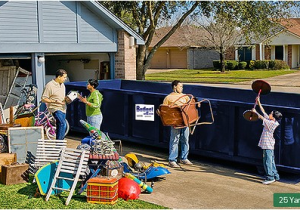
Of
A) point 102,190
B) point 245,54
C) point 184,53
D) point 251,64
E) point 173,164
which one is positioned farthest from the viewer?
point 184,53

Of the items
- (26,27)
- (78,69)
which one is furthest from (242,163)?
(78,69)

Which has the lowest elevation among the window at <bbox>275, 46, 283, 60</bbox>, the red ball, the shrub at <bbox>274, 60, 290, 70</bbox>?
the red ball

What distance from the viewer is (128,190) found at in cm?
737


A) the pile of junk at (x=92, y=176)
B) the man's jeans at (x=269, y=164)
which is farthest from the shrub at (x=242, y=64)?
the pile of junk at (x=92, y=176)

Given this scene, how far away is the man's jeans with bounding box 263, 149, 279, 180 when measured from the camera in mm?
8391

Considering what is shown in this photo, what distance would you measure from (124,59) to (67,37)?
1998mm

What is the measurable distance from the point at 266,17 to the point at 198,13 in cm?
349

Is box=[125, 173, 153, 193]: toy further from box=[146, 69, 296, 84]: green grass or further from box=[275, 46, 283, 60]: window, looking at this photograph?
box=[275, 46, 283, 60]: window

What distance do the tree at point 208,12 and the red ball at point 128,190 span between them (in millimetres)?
15840

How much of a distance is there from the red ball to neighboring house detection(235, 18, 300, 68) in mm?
42488

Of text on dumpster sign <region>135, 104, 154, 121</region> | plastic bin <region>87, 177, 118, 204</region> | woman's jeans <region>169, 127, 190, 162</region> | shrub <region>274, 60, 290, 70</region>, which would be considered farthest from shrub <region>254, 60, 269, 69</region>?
plastic bin <region>87, 177, 118, 204</region>

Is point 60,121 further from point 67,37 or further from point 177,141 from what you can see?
point 67,37

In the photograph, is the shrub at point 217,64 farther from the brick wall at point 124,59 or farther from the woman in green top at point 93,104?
the woman in green top at point 93,104

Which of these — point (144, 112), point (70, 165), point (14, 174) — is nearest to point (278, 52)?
point (144, 112)
